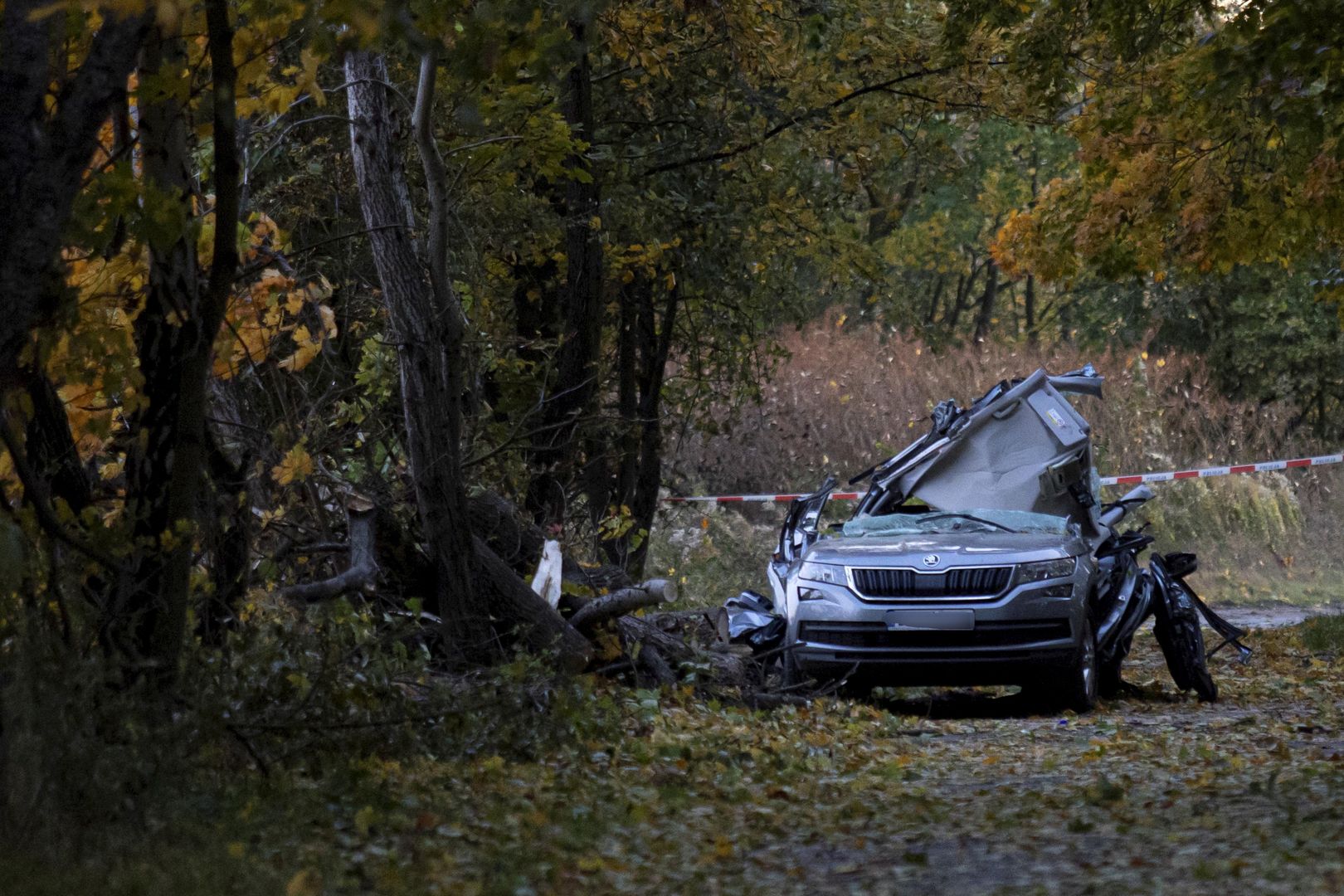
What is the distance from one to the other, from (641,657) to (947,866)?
19.2 ft

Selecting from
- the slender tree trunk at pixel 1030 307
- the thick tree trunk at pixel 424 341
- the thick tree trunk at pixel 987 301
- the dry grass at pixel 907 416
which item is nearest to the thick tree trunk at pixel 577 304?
the thick tree trunk at pixel 424 341

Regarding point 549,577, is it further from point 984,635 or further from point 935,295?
point 935,295

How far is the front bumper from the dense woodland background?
3.99 feet

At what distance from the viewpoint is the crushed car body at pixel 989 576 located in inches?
451

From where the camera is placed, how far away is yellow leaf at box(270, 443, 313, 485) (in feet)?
27.5

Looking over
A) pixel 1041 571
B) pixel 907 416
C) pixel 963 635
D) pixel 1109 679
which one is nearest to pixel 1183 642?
pixel 1109 679

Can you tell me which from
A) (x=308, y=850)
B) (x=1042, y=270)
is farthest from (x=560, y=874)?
(x=1042, y=270)

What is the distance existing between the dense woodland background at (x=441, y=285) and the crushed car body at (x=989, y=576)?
1.21 m

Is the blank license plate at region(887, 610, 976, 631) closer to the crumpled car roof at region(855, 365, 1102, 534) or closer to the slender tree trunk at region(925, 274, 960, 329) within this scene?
the crumpled car roof at region(855, 365, 1102, 534)

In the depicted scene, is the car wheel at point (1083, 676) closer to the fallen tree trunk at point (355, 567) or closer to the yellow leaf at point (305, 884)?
the fallen tree trunk at point (355, 567)

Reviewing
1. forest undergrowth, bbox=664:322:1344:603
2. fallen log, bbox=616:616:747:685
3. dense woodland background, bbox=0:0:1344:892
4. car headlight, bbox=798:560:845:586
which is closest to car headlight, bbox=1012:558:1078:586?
car headlight, bbox=798:560:845:586

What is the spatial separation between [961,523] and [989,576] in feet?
4.75

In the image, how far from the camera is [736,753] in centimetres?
891

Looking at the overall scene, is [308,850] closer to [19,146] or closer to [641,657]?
[19,146]
